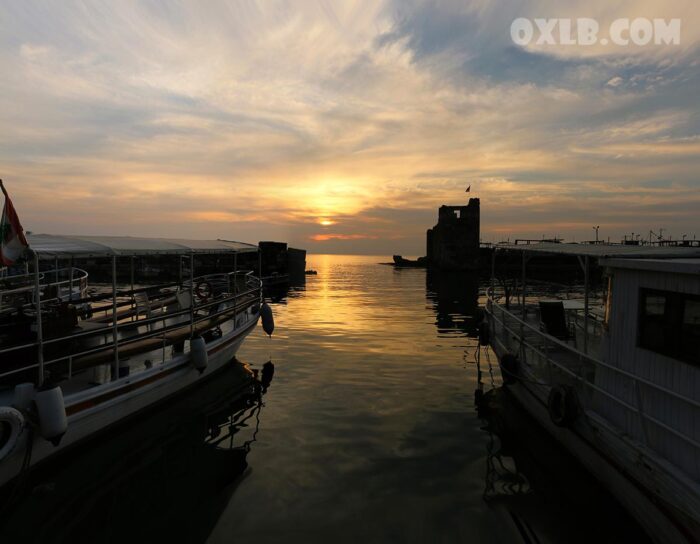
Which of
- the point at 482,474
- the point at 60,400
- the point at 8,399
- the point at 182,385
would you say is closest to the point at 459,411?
the point at 482,474

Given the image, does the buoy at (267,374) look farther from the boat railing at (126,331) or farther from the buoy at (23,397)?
the buoy at (23,397)

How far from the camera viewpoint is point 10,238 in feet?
24.8

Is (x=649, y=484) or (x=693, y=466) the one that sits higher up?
(x=693, y=466)

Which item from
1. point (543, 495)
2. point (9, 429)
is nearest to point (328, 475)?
point (543, 495)

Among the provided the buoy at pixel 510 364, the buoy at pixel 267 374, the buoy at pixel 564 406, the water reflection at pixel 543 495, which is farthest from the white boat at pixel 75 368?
the buoy at pixel 564 406

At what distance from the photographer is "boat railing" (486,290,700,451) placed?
6.23 metres

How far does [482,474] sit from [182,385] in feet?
25.9

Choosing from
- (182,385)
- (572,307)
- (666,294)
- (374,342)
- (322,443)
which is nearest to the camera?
(666,294)

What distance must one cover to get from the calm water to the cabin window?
268cm

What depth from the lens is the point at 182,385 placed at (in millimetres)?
12172

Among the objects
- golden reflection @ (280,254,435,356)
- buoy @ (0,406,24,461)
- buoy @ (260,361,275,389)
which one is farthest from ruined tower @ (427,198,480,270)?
buoy @ (0,406,24,461)

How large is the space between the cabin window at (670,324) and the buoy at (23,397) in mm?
9755

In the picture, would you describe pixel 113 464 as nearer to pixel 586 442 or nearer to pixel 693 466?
pixel 586 442

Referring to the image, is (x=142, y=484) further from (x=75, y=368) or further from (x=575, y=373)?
(x=575, y=373)
